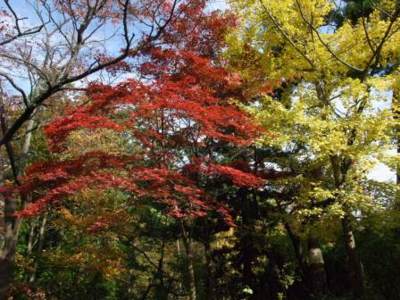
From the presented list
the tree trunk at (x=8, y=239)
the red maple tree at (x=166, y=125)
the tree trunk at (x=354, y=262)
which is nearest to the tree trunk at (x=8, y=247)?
the tree trunk at (x=8, y=239)

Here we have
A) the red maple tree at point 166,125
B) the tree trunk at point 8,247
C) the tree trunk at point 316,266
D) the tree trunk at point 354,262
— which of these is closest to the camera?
the red maple tree at point 166,125

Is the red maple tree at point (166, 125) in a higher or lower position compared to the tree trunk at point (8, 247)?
higher

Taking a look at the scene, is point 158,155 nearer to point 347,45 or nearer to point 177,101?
point 177,101

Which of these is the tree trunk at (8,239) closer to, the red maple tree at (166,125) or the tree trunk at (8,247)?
the tree trunk at (8,247)

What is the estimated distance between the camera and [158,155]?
8.94 metres

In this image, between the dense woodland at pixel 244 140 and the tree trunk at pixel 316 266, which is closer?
the dense woodland at pixel 244 140

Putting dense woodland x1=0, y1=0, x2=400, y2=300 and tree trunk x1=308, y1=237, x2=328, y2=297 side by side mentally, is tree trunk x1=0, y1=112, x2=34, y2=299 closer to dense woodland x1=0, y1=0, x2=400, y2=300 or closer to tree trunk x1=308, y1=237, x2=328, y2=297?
dense woodland x1=0, y1=0, x2=400, y2=300

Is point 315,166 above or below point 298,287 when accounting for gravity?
above

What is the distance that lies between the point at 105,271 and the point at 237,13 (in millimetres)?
9015

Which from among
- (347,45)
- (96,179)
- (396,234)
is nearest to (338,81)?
(347,45)

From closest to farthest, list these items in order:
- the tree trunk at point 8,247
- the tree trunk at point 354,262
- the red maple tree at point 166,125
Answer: the red maple tree at point 166,125 < the tree trunk at point 354,262 < the tree trunk at point 8,247

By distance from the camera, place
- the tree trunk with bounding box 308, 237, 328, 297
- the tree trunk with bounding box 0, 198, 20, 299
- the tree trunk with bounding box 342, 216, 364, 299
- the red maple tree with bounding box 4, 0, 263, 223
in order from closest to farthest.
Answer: the red maple tree with bounding box 4, 0, 263, 223
the tree trunk with bounding box 342, 216, 364, 299
the tree trunk with bounding box 0, 198, 20, 299
the tree trunk with bounding box 308, 237, 328, 297

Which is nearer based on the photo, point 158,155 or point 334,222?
point 158,155

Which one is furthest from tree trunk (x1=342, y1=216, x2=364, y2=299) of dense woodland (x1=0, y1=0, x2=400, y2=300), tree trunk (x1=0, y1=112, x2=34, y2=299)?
tree trunk (x1=0, y1=112, x2=34, y2=299)
